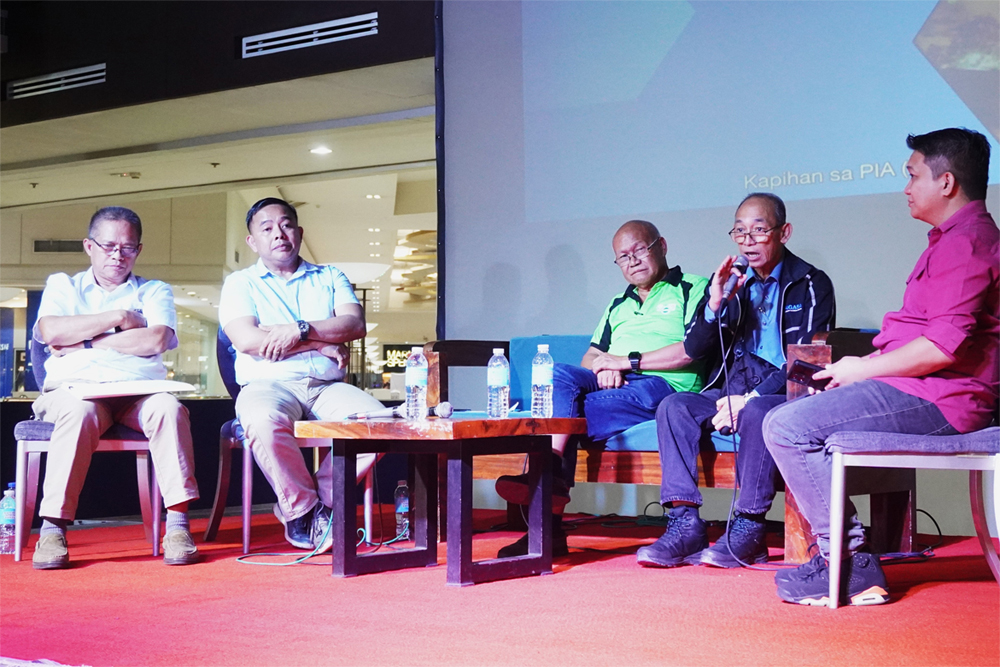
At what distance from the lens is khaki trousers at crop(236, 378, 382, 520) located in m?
3.01

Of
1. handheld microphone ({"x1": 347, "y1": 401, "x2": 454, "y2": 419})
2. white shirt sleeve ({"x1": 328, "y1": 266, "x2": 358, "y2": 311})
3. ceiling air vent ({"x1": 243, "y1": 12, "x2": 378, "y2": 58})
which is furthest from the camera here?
ceiling air vent ({"x1": 243, "y1": 12, "x2": 378, "y2": 58})

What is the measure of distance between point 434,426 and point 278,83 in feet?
11.6

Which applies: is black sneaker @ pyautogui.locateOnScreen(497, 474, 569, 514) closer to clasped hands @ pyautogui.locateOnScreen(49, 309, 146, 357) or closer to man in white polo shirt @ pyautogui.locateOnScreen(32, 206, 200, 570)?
man in white polo shirt @ pyautogui.locateOnScreen(32, 206, 200, 570)

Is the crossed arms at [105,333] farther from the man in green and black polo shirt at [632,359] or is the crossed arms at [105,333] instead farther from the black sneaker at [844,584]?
the black sneaker at [844,584]

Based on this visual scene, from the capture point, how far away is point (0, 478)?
165 inches

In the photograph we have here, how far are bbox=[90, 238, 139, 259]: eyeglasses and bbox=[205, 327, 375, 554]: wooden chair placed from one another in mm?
451

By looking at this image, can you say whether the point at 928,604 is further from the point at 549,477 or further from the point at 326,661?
the point at 326,661

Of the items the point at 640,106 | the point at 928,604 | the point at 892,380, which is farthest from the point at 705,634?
the point at 640,106

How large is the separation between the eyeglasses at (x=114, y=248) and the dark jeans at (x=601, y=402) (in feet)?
4.77

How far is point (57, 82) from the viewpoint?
19.7 feet

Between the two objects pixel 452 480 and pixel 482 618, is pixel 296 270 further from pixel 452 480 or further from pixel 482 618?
pixel 482 618

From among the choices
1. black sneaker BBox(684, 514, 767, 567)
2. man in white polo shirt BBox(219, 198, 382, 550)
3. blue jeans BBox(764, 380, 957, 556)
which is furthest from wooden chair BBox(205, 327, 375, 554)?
blue jeans BBox(764, 380, 957, 556)

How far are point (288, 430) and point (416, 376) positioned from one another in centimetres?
47

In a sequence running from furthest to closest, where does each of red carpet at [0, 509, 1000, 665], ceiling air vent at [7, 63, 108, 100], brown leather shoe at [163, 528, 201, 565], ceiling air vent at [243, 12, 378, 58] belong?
1. ceiling air vent at [7, 63, 108, 100]
2. ceiling air vent at [243, 12, 378, 58]
3. brown leather shoe at [163, 528, 201, 565]
4. red carpet at [0, 509, 1000, 665]
